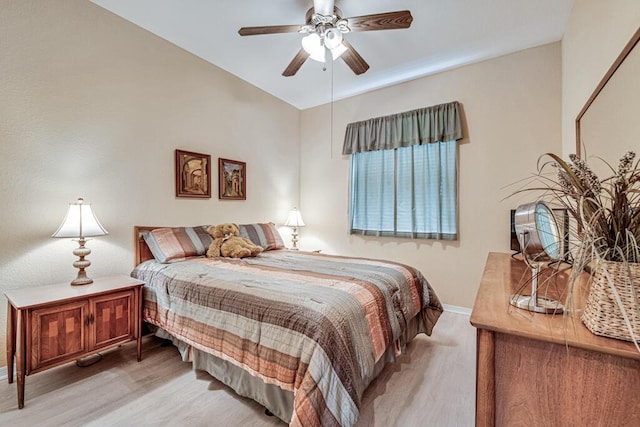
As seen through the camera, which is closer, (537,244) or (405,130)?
(537,244)

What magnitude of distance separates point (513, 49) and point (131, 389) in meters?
4.50

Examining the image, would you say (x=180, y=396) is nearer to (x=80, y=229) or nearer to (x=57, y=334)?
(x=57, y=334)

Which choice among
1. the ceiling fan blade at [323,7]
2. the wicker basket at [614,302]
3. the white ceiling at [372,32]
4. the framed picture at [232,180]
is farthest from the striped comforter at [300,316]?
the white ceiling at [372,32]

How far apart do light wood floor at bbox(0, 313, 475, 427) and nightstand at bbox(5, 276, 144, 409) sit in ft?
0.52

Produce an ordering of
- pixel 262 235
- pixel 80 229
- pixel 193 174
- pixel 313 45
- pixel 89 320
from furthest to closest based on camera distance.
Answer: pixel 262 235 < pixel 193 174 < pixel 313 45 < pixel 80 229 < pixel 89 320

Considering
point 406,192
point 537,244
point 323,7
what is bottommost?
point 537,244

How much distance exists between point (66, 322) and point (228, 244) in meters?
1.29

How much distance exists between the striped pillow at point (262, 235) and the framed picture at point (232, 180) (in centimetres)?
43

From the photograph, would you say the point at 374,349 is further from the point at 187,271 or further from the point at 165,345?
the point at 165,345

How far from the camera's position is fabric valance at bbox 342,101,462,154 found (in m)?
3.14

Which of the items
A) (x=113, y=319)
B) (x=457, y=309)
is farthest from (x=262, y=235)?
(x=457, y=309)

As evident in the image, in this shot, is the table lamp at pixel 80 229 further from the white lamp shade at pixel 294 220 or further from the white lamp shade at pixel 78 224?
the white lamp shade at pixel 294 220

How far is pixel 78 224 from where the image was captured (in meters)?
1.99

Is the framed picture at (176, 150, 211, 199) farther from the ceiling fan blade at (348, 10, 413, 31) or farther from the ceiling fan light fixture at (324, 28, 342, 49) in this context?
the ceiling fan blade at (348, 10, 413, 31)
